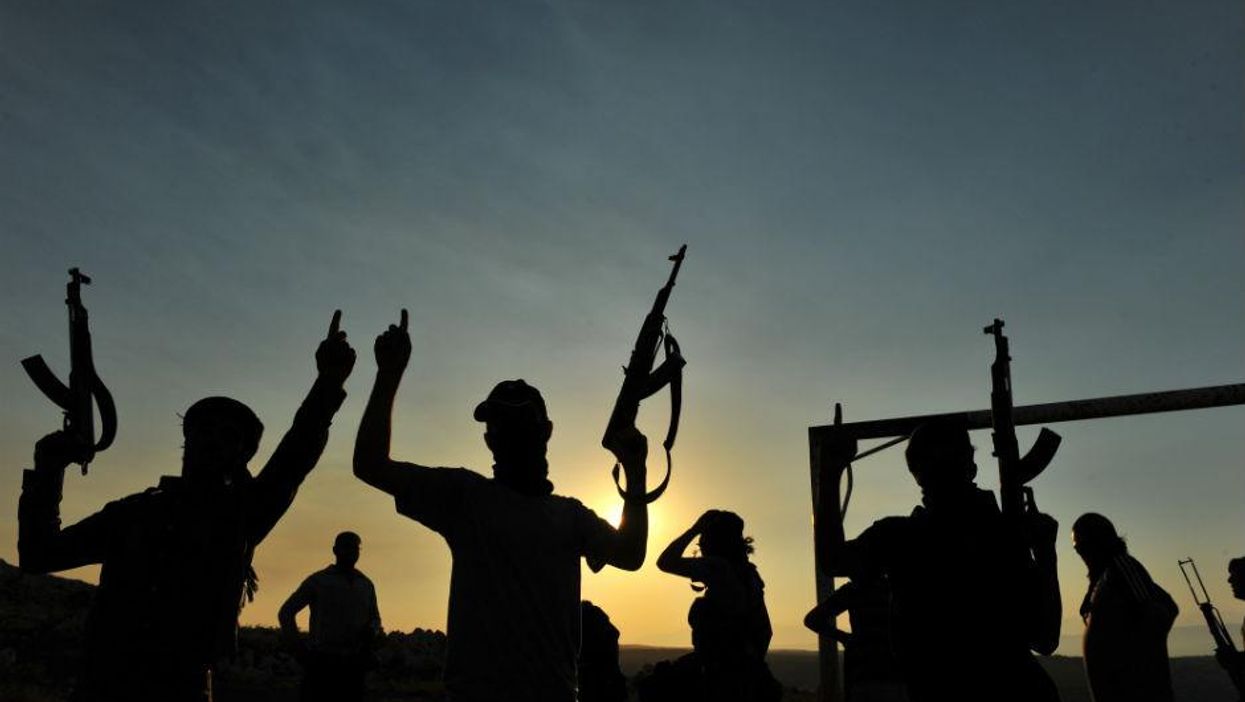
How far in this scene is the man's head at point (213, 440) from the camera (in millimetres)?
3318

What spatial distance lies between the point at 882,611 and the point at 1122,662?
152 cm

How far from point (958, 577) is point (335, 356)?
7.91 feet

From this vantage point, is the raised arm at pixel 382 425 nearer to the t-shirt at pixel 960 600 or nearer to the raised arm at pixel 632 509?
the raised arm at pixel 632 509

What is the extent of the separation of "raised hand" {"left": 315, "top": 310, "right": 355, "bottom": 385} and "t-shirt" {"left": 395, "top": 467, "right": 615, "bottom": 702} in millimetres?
531

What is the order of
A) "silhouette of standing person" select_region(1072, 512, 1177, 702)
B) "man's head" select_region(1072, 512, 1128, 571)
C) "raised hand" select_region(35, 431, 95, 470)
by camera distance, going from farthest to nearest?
"man's head" select_region(1072, 512, 1128, 571) → "silhouette of standing person" select_region(1072, 512, 1177, 702) → "raised hand" select_region(35, 431, 95, 470)

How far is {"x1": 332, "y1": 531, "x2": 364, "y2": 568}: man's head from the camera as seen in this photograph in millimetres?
9711

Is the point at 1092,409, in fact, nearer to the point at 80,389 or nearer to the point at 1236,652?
the point at 1236,652

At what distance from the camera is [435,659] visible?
32.2 m

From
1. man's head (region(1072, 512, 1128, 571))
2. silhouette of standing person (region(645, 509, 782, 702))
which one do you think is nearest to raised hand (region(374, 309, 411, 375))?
silhouette of standing person (region(645, 509, 782, 702))

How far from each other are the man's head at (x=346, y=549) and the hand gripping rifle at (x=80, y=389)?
20.6ft

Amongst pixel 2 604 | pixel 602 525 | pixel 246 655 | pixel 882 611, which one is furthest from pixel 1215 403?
pixel 2 604

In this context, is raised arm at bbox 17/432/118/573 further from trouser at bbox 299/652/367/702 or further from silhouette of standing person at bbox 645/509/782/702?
trouser at bbox 299/652/367/702

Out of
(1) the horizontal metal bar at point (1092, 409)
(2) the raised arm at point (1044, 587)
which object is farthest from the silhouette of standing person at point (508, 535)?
(1) the horizontal metal bar at point (1092, 409)

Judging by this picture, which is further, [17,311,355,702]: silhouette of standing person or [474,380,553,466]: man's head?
[474,380,553,466]: man's head
